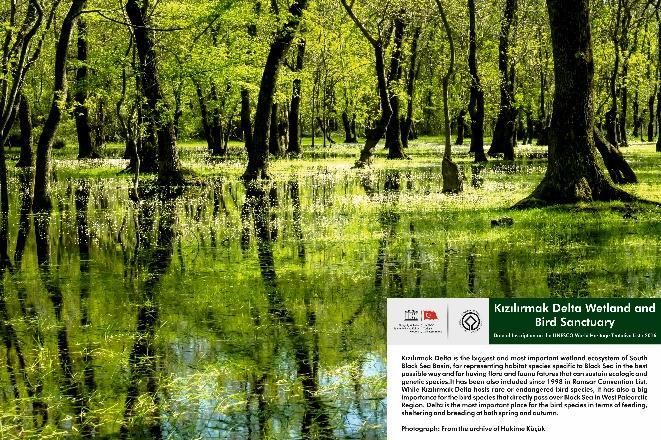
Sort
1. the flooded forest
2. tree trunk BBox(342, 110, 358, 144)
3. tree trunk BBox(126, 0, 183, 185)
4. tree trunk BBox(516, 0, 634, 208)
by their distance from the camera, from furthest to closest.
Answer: tree trunk BBox(342, 110, 358, 144) < tree trunk BBox(126, 0, 183, 185) < tree trunk BBox(516, 0, 634, 208) < the flooded forest

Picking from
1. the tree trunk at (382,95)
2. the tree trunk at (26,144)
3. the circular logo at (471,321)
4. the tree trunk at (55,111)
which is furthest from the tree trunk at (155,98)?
the circular logo at (471,321)

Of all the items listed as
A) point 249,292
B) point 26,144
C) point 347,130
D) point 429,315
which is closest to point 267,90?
point 249,292

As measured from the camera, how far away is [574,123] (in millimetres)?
21000

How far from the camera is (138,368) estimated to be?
357 inches

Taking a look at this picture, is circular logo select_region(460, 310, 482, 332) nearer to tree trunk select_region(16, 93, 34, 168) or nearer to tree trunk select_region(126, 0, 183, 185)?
tree trunk select_region(126, 0, 183, 185)

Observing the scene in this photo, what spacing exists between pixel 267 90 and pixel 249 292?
19798 millimetres

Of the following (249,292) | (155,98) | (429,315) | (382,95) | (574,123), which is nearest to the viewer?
(429,315)

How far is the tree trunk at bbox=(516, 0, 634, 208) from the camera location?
68.2ft

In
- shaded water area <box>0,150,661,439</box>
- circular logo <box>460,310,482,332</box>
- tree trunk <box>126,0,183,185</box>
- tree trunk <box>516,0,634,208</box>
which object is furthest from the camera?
tree trunk <box>126,0,183,185</box>

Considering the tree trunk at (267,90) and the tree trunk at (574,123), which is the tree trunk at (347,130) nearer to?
the tree trunk at (267,90)

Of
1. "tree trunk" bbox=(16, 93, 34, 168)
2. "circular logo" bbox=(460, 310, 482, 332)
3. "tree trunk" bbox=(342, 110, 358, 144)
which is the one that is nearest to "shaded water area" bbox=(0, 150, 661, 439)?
"circular logo" bbox=(460, 310, 482, 332)

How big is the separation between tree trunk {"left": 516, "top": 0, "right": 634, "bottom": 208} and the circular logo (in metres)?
14.1

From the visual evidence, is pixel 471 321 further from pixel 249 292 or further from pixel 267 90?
pixel 267 90

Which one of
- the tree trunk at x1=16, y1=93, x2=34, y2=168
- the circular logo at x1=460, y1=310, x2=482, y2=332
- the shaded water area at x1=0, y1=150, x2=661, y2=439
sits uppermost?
the tree trunk at x1=16, y1=93, x2=34, y2=168
